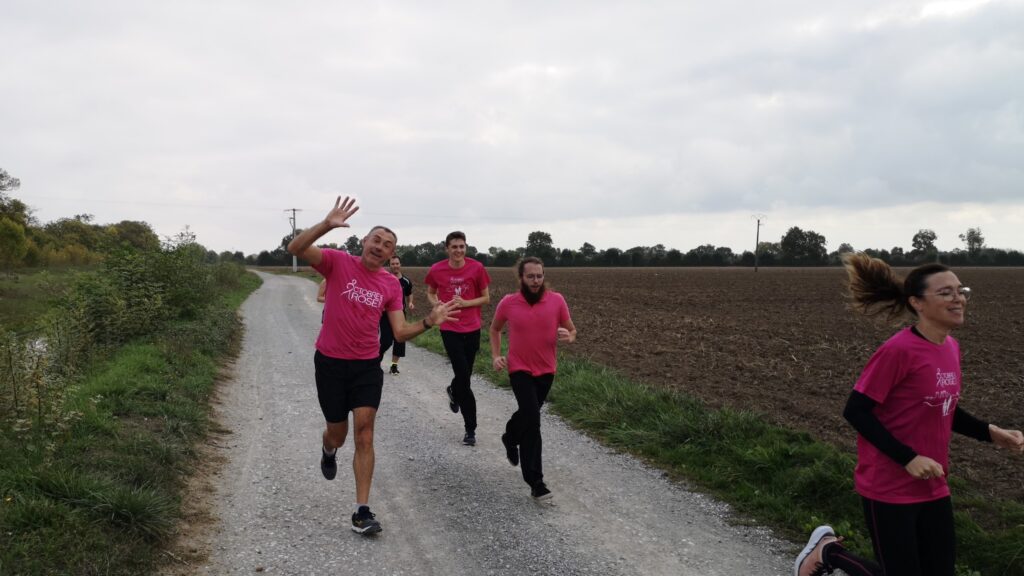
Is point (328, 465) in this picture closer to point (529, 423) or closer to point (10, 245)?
point (529, 423)

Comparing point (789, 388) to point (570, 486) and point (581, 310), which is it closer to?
point (570, 486)

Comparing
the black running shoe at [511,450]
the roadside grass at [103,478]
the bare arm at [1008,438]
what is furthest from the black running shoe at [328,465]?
the bare arm at [1008,438]

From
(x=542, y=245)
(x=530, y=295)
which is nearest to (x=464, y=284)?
(x=530, y=295)

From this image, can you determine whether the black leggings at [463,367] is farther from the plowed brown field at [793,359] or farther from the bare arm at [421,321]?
the plowed brown field at [793,359]

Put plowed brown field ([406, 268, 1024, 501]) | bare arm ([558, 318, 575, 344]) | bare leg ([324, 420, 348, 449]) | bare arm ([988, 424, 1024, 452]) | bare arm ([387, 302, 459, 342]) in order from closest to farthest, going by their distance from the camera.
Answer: bare arm ([988, 424, 1024, 452]) < bare arm ([387, 302, 459, 342]) < bare leg ([324, 420, 348, 449]) < bare arm ([558, 318, 575, 344]) < plowed brown field ([406, 268, 1024, 501])

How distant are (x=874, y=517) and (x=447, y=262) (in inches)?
201

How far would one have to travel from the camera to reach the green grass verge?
4594 mm

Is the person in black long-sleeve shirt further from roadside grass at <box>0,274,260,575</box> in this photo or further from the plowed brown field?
roadside grass at <box>0,274,260,575</box>

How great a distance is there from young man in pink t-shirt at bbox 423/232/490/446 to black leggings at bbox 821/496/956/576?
4.34 m

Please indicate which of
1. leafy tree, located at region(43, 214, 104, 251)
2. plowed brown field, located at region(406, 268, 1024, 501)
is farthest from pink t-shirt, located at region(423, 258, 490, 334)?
leafy tree, located at region(43, 214, 104, 251)

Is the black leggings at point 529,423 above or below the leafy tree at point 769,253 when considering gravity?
below

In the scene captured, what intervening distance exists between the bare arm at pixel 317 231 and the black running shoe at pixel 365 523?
5.82 feet

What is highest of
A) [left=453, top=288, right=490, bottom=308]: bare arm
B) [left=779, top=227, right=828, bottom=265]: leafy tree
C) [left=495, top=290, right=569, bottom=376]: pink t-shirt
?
[left=779, top=227, right=828, bottom=265]: leafy tree

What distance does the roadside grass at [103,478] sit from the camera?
12.4 feet
